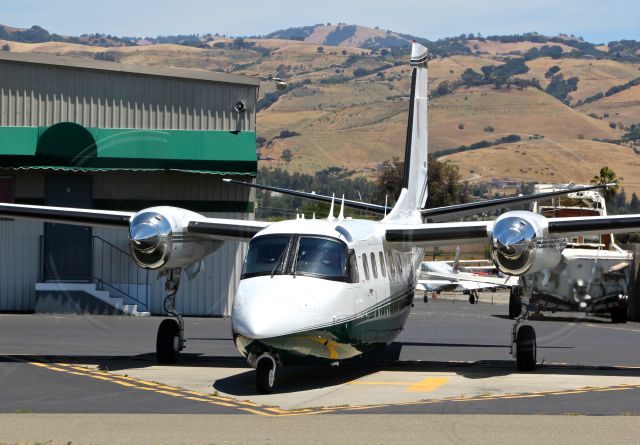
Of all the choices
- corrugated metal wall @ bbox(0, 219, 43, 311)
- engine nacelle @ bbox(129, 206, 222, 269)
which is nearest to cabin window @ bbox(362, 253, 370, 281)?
engine nacelle @ bbox(129, 206, 222, 269)

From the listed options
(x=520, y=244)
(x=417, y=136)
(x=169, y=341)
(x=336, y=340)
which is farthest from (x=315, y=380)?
(x=417, y=136)

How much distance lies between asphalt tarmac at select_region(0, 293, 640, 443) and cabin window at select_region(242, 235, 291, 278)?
185 cm

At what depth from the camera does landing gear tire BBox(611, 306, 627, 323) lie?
39.0m

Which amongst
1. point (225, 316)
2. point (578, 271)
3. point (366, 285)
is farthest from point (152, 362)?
point (578, 271)

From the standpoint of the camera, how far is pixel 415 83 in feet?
90.2

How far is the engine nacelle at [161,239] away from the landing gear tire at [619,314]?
23067mm

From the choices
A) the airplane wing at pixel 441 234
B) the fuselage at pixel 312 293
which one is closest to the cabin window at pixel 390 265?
the airplane wing at pixel 441 234

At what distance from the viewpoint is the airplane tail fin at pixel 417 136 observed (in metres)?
26.7

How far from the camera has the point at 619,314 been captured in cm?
3909

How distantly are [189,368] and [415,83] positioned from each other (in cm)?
1121

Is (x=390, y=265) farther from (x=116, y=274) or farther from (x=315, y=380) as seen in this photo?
(x=116, y=274)

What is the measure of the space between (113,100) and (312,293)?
896 inches

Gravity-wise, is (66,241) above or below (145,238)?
below

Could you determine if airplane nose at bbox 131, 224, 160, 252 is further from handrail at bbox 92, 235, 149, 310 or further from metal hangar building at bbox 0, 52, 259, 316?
handrail at bbox 92, 235, 149, 310
